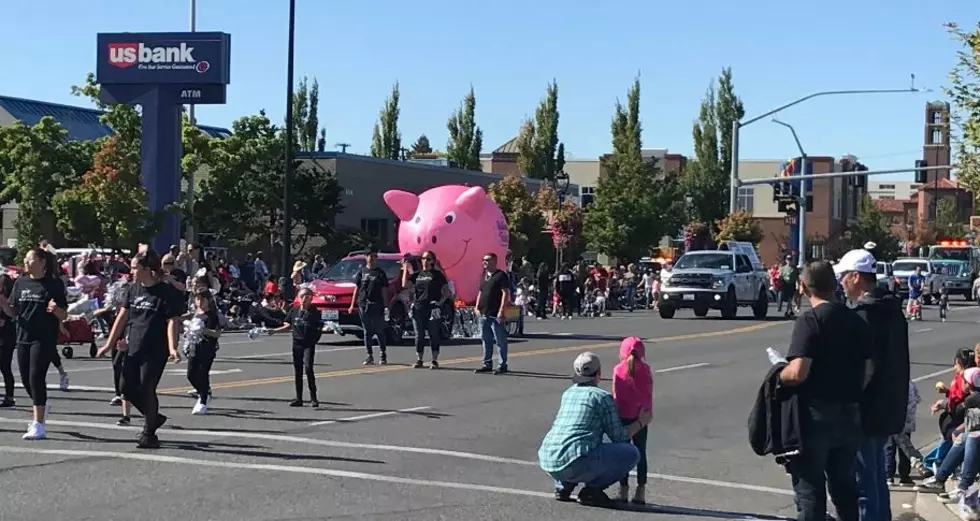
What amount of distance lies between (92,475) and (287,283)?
23.9 meters

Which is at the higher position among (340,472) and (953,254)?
(953,254)

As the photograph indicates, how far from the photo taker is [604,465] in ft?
33.0

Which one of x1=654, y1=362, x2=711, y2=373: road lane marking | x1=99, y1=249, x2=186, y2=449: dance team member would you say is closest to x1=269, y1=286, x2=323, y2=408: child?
x1=99, y1=249, x2=186, y2=449: dance team member

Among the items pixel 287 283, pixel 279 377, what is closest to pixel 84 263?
pixel 287 283

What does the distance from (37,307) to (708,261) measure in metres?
28.4

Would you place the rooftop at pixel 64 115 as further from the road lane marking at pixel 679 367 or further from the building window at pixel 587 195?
the road lane marking at pixel 679 367

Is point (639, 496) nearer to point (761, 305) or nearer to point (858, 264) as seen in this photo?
point (858, 264)

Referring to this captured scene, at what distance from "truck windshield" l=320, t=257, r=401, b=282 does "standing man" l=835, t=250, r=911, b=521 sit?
1819 cm

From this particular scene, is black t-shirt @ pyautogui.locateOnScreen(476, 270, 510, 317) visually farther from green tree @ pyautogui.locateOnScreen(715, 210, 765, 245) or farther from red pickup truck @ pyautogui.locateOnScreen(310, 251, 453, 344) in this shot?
green tree @ pyautogui.locateOnScreen(715, 210, 765, 245)

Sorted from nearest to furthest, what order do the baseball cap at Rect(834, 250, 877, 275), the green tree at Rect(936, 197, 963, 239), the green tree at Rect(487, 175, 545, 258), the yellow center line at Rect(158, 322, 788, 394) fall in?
1. the baseball cap at Rect(834, 250, 877, 275)
2. the yellow center line at Rect(158, 322, 788, 394)
3. the green tree at Rect(487, 175, 545, 258)
4. the green tree at Rect(936, 197, 963, 239)

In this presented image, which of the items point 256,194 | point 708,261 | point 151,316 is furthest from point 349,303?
point 256,194

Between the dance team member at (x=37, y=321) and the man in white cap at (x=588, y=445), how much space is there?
4.91 meters

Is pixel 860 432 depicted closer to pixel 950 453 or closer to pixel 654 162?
pixel 950 453

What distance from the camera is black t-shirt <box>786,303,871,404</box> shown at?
7434 millimetres
